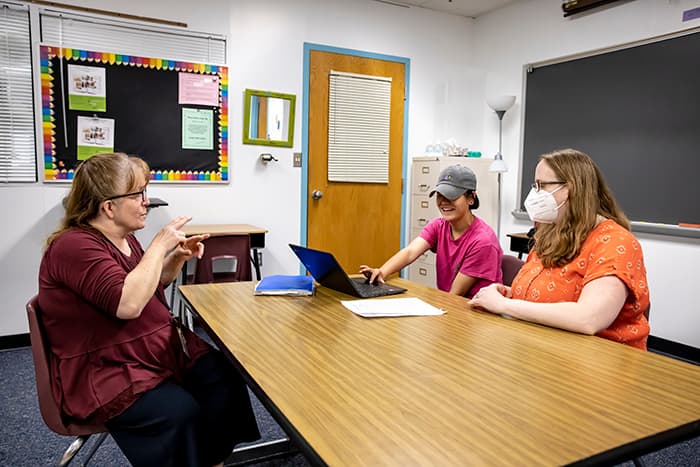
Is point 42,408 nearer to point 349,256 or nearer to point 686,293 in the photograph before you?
point 349,256

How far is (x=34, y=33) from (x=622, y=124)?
4008 mm

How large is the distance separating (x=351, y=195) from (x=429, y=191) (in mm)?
685

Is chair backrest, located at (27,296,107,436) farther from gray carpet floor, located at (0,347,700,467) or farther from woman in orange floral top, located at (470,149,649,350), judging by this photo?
woman in orange floral top, located at (470,149,649,350)

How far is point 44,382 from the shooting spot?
138cm

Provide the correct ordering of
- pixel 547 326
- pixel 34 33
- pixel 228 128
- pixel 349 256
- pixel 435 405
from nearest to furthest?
1. pixel 435 405
2. pixel 547 326
3. pixel 34 33
4. pixel 228 128
5. pixel 349 256

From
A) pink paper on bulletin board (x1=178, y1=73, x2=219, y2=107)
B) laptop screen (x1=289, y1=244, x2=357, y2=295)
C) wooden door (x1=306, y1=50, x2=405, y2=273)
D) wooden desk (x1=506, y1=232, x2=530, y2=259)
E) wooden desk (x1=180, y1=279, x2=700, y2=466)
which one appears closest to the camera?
wooden desk (x1=180, y1=279, x2=700, y2=466)

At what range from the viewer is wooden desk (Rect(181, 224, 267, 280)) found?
3.44 metres

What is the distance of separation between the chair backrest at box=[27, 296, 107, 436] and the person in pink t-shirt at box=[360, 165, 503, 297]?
44.1 inches

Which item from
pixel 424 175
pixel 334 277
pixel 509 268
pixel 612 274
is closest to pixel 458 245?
pixel 509 268

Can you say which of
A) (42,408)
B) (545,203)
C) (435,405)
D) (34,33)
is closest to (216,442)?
(42,408)

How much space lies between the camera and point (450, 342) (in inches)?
53.7

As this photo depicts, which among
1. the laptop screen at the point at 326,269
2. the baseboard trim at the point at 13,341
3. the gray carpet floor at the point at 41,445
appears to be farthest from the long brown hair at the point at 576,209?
the baseboard trim at the point at 13,341

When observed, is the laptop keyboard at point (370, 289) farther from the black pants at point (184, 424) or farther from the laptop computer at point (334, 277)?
the black pants at point (184, 424)

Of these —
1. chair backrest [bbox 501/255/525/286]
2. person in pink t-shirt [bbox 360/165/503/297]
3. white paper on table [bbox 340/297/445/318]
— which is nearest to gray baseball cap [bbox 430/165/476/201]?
person in pink t-shirt [bbox 360/165/503/297]
